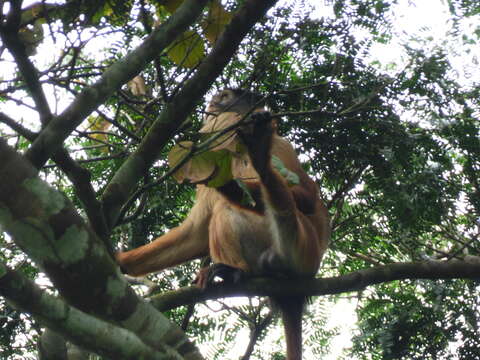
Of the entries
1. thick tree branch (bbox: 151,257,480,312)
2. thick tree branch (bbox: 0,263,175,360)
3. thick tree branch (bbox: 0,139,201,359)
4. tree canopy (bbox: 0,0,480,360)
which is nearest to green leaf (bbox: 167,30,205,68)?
tree canopy (bbox: 0,0,480,360)

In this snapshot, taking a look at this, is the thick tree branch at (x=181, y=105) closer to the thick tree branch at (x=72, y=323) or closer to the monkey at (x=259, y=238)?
the thick tree branch at (x=72, y=323)

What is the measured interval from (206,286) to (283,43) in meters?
1.93

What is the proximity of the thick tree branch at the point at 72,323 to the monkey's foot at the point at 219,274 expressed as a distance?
2.13 meters

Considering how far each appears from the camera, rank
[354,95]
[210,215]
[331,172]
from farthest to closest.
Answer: [210,215] < [331,172] < [354,95]

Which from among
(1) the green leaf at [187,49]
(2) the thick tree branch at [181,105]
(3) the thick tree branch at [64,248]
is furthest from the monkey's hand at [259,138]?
(3) the thick tree branch at [64,248]

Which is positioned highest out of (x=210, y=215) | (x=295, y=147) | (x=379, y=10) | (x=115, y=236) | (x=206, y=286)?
(x=379, y=10)

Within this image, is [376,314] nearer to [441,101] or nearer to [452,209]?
[452,209]

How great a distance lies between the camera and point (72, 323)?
7.23 ft

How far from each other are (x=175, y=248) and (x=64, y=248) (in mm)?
3144

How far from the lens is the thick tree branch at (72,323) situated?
81.3 inches

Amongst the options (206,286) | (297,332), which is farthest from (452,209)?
(206,286)

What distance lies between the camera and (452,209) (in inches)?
187

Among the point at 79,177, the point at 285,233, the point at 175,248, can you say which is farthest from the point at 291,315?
the point at 79,177

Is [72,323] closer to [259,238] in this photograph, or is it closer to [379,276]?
[379,276]
